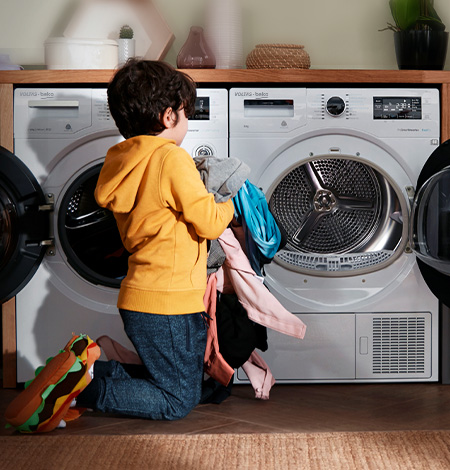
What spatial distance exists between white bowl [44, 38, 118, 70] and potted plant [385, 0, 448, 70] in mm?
924

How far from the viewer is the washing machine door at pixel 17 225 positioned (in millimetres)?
1854

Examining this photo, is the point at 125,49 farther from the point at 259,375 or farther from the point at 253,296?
the point at 259,375

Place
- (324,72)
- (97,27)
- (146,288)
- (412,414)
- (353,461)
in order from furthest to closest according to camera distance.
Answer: (97,27) → (324,72) → (412,414) → (146,288) → (353,461)

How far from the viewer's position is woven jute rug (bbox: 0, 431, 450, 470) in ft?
4.37

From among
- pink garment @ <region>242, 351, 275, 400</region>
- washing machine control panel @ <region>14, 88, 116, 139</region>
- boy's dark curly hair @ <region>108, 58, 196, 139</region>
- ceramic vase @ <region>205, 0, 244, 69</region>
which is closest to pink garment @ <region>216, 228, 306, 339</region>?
pink garment @ <region>242, 351, 275, 400</region>

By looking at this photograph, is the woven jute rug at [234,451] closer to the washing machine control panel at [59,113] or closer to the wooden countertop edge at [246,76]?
the washing machine control panel at [59,113]

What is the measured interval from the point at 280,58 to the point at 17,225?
0.90m

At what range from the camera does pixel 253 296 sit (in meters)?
1.75

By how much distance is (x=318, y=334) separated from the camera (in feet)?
6.33

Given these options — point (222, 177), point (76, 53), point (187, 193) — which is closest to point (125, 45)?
point (76, 53)

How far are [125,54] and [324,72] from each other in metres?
0.68

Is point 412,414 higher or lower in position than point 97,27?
lower

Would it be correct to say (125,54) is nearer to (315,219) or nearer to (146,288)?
(315,219)

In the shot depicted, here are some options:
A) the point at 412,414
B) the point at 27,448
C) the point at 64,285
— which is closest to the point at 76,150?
the point at 64,285
